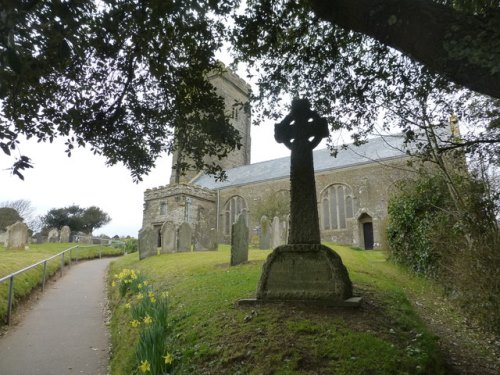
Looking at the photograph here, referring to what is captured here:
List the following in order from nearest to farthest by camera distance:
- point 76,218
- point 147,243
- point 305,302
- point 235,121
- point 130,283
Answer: point 305,302 < point 130,283 < point 147,243 < point 76,218 < point 235,121

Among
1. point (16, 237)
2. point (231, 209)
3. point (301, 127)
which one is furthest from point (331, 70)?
point (231, 209)

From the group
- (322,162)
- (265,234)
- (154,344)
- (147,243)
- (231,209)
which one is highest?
(322,162)

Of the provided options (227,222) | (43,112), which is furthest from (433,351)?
(227,222)

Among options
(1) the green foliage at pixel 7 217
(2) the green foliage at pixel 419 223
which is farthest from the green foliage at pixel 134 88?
(1) the green foliage at pixel 7 217

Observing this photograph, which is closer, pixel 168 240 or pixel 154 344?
pixel 154 344

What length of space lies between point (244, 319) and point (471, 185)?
18.4 ft

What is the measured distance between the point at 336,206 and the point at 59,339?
22.9m

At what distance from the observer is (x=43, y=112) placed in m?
4.68

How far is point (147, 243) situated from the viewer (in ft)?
47.2

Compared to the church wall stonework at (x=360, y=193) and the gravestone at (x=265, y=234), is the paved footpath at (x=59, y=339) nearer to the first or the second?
the gravestone at (x=265, y=234)

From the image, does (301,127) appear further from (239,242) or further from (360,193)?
(360,193)

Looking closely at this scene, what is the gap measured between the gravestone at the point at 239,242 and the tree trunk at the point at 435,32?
22.8ft

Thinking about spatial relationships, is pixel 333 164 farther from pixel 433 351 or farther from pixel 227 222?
pixel 433 351

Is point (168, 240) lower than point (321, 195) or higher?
lower
